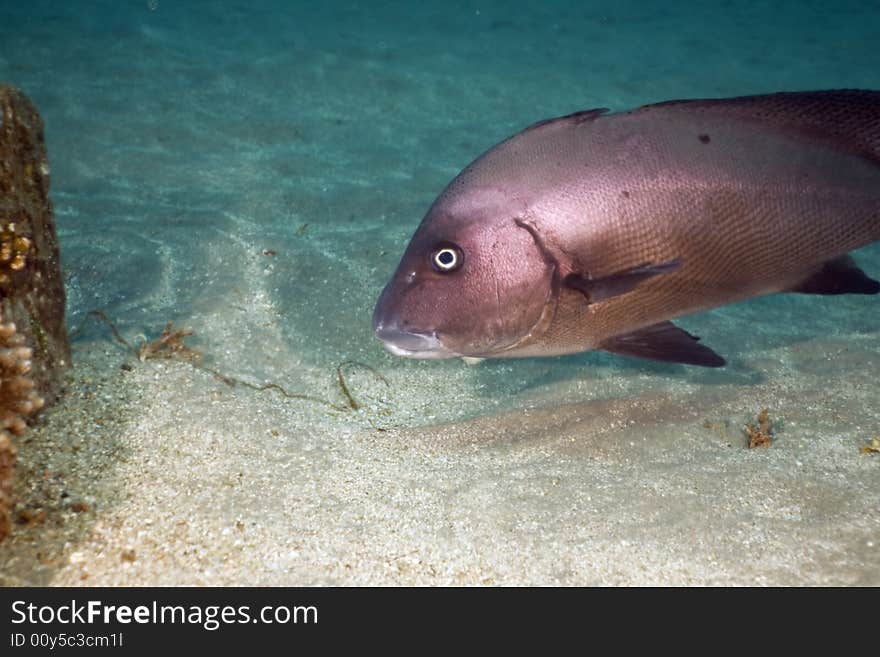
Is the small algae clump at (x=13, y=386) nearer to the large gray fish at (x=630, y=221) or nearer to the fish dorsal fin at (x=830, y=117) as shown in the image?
the large gray fish at (x=630, y=221)

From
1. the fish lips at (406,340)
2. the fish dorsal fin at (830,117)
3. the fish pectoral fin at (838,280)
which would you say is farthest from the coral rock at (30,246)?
the fish pectoral fin at (838,280)

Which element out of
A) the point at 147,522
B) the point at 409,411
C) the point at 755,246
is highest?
the point at 755,246

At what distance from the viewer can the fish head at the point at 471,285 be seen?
2689 millimetres

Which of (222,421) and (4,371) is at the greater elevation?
(4,371)

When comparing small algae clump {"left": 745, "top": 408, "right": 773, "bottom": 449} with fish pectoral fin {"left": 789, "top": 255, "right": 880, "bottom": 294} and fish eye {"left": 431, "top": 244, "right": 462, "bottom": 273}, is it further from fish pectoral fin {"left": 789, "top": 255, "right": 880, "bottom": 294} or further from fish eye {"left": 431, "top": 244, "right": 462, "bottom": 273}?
fish eye {"left": 431, "top": 244, "right": 462, "bottom": 273}

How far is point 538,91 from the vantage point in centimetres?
1377

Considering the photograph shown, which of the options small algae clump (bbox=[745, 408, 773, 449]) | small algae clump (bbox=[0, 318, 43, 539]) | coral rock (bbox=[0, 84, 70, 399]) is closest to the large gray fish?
small algae clump (bbox=[745, 408, 773, 449])

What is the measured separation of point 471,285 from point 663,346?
0.92 m

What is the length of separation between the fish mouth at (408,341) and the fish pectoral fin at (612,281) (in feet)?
1.97

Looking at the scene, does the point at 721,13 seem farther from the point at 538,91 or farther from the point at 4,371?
the point at 4,371

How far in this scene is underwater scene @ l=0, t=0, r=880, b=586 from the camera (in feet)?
8.83

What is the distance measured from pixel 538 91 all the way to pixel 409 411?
430 inches

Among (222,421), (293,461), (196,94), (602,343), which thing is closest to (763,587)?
(602,343)
